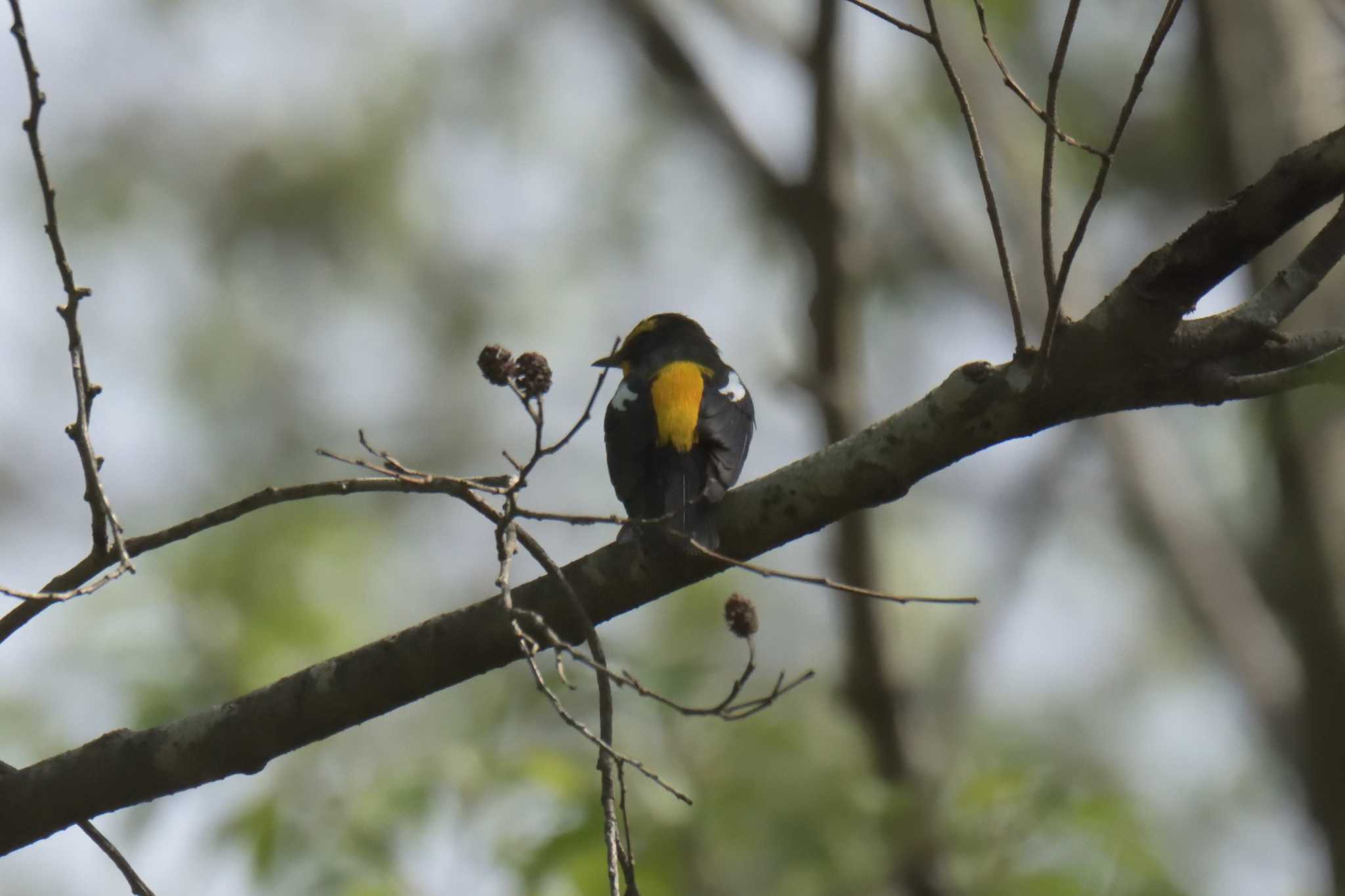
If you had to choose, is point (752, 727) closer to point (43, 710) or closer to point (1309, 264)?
point (1309, 264)

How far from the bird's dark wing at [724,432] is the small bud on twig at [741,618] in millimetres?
599

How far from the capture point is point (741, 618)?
9.92ft

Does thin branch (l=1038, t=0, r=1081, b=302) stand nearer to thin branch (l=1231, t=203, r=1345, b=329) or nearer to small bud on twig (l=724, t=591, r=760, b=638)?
thin branch (l=1231, t=203, r=1345, b=329)

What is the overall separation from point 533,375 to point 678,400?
196cm

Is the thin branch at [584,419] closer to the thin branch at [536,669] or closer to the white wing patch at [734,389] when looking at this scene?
the thin branch at [536,669]

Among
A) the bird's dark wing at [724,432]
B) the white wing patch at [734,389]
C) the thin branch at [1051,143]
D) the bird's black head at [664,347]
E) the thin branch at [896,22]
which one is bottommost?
the thin branch at [1051,143]

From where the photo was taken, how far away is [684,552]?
10.2 ft

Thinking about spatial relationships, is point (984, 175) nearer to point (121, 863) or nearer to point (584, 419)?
point (584, 419)

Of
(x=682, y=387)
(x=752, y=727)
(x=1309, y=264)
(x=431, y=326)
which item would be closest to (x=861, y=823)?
(x=752, y=727)

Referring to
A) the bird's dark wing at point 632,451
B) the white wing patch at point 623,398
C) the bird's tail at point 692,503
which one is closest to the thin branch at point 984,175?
the bird's tail at point 692,503

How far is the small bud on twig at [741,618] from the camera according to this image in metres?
3.00

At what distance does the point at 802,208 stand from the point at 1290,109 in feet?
10.4

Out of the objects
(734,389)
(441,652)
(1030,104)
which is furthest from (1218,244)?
(734,389)

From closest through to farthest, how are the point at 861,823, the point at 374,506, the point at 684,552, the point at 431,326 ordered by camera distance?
the point at 684,552
the point at 861,823
the point at 374,506
the point at 431,326
